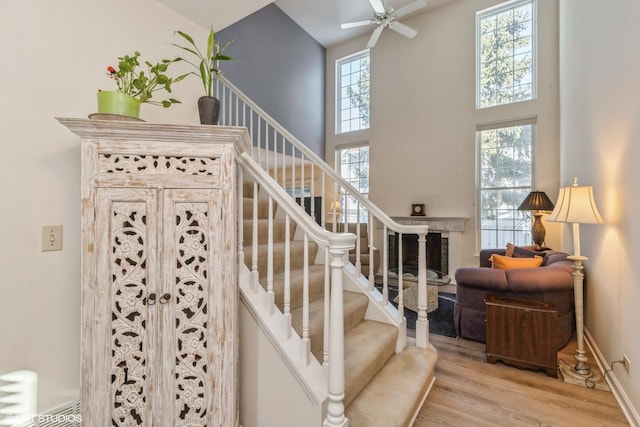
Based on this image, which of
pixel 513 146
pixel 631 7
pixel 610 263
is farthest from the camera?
pixel 513 146

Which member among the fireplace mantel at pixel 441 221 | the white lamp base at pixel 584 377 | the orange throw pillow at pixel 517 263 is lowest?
the white lamp base at pixel 584 377

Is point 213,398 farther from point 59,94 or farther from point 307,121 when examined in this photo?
point 307,121

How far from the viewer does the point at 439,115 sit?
5461mm

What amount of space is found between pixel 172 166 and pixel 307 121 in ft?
16.9

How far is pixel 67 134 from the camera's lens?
149 cm

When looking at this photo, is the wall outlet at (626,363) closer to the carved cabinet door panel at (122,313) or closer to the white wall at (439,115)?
the carved cabinet door panel at (122,313)

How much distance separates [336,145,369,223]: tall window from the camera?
6395mm

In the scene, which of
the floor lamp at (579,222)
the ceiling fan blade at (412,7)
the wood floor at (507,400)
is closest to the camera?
the wood floor at (507,400)

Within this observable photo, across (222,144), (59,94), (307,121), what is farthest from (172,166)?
(307,121)

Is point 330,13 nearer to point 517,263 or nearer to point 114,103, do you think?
point 517,263

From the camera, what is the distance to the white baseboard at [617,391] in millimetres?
1702

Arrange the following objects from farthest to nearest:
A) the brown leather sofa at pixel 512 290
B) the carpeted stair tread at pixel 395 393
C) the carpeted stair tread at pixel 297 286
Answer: the brown leather sofa at pixel 512 290
the carpeted stair tread at pixel 297 286
the carpeted stair tread at pixel 395 393

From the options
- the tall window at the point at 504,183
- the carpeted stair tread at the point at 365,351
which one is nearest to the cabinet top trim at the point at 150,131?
the carpeted stair tread at the point at 365,351

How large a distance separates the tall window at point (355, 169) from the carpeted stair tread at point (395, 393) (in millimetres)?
4325
